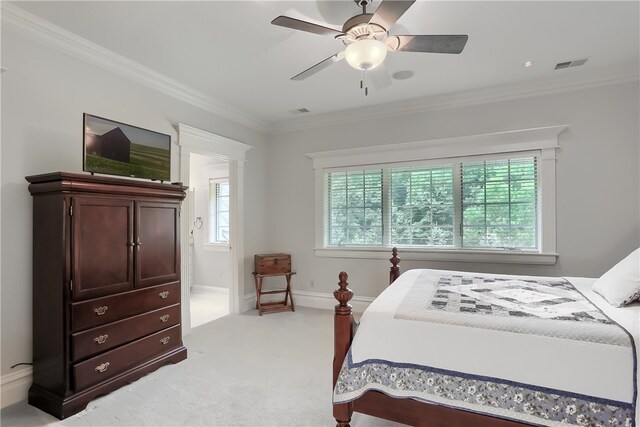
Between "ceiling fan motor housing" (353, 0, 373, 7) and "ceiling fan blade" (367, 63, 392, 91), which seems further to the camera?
"ceiling fan blade" (367, 63, 392, 91)

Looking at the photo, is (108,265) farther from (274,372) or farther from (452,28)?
(452,28)

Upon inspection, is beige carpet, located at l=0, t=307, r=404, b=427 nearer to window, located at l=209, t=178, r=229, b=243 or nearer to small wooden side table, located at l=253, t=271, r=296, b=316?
small wooden side table, located at l=253, t=271, r=296, b=316

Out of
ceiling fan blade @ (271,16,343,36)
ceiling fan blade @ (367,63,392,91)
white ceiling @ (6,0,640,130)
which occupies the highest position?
white ceiling @ (6,0,640,130)

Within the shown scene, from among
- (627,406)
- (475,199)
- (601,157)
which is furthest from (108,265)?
(601,157)

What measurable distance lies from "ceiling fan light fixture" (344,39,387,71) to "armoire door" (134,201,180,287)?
2054 millimetres

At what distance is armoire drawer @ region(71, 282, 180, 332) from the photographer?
2234mm

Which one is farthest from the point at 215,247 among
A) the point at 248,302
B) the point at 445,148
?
the point at 445,148

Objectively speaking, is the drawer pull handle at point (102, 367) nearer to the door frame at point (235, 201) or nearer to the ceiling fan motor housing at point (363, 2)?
the door frame at point (235, 201)

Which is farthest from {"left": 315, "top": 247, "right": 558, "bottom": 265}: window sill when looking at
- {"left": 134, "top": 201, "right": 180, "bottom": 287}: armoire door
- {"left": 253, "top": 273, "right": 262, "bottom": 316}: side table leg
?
{"left": 134, "top": 201, "right": 180, "bottom": 287}: armoire door

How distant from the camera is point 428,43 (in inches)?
79.1

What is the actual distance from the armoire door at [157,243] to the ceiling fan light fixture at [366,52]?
2.05 m

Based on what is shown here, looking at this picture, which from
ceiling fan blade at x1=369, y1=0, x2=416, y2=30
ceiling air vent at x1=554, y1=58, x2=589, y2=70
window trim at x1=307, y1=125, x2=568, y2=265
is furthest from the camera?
window trim at x1=307, y1=125, x2=568, y2=265

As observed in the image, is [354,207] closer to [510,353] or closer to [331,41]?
[331,41]

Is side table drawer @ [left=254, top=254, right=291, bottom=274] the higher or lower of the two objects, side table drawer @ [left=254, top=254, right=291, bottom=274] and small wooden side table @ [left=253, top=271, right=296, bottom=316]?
the higher
